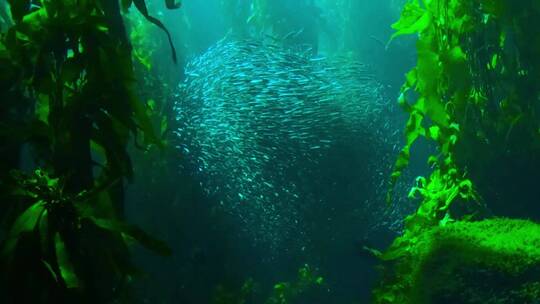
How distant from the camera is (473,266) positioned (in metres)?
2.69

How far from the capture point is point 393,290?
3172 millimetres

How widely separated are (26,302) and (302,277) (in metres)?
5.05

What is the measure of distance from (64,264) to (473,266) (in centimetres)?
207

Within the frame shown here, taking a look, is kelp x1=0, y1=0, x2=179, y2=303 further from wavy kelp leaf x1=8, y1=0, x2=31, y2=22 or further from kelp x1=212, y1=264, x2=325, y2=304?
kelp x1=212, y1=264, x2=325, y2=304

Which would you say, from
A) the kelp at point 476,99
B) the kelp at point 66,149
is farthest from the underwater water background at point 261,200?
the kelp at point 66,149

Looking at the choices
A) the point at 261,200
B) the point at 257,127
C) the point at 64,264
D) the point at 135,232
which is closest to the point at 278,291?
the point at 261,200

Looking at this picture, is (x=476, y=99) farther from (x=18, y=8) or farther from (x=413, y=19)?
(x=18, y=8)

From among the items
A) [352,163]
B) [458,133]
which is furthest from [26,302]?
[352,163]

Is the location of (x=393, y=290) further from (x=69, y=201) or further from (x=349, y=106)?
(x=349, y=106)

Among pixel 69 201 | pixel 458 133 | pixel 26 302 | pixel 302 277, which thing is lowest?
pixel 302 277

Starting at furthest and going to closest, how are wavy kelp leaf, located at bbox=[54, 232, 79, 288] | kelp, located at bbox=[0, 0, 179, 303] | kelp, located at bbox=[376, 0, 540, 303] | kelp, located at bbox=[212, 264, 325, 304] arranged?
kelp, located at bbox=[212, 264, 325, 304]
kelp, located at bbox=[376, 0, 540, 303]
kelp, located at bbox=[0, 0, 179, 303]
wavy kelp leaf, located at bbox=[54, 232, 79, 288]

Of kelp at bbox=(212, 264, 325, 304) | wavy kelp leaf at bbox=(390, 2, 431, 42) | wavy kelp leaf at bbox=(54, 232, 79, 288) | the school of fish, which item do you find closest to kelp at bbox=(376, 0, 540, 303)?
wavy kelp leaf at bbox=(390, 2, 431, 42)

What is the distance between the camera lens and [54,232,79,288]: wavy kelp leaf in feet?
6.72

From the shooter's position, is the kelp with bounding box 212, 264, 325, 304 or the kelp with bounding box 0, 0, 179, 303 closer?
the kelp with bounding box 0, 0, 179, 303
